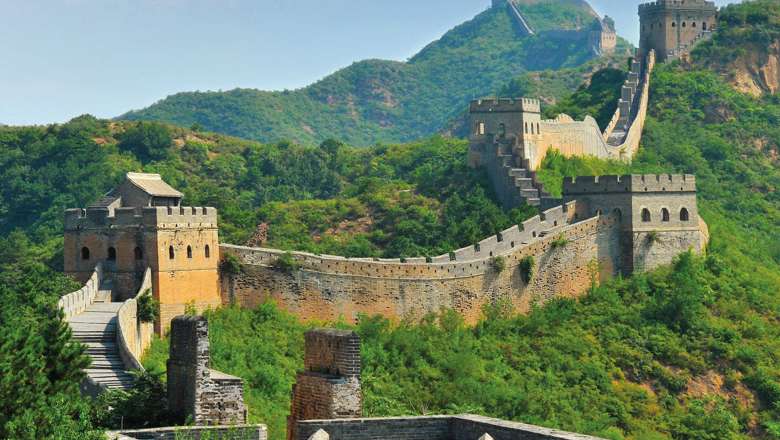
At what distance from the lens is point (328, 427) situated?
20.2 m

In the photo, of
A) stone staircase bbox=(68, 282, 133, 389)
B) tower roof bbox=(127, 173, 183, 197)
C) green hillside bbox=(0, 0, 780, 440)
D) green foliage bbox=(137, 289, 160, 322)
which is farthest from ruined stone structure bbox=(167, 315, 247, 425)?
tower roof bbox=(127, 173, 183, 197)

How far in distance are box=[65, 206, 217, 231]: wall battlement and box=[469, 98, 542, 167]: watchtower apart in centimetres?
2017

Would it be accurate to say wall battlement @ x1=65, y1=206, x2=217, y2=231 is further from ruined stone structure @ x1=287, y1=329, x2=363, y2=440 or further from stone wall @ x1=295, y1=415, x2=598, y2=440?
stone wall @ x1=295, y1=415, x2=598, y2=440

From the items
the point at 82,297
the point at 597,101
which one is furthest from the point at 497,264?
the point at 597,101

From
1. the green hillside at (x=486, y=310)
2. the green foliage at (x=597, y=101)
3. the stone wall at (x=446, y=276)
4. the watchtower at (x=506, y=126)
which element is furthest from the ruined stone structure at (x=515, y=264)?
the green foliage at (x=597, y=101)

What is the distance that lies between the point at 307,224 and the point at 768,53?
27.0m

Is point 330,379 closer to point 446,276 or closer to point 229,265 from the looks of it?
point 229,265

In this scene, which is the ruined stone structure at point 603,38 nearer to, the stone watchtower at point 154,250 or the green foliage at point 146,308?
the stone watchtower at point 154,250

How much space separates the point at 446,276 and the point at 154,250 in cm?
995

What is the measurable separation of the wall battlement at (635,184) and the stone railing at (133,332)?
17007 mm

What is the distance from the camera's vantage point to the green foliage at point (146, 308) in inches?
1569

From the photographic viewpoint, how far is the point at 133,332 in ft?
126

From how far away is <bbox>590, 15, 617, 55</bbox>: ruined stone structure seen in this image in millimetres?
169512

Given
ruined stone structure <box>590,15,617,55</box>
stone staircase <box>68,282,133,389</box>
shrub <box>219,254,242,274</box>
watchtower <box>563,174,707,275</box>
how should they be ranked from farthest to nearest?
ruined stone structure <box>590,15,617,55</box> → watchtower <box>563,174,707,275</box> → shrub <box>219,254,242,274</box> → stone staircase <box>68,282,133,389</box>
